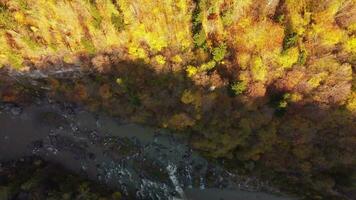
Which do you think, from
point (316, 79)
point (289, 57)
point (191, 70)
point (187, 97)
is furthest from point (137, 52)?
point (316, 79)

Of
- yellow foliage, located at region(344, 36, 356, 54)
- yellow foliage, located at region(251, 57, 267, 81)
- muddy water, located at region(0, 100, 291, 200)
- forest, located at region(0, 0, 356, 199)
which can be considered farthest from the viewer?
muddy water, located at region(0, 100, 291, 200)

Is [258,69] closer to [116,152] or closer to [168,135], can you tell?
[168,135]

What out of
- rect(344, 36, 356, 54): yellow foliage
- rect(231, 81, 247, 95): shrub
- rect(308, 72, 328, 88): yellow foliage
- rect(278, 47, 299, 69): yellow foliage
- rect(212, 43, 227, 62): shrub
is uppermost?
rect(344, 36, 356, 54): yellow foliage

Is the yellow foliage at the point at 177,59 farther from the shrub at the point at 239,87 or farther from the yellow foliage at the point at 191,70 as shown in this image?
the shrub at the point at 239,87

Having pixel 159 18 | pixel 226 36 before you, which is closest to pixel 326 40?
pixel 226 36

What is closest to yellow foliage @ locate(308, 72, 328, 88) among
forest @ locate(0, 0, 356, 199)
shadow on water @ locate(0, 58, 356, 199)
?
forest @ locate(0, 0, 356, 199)

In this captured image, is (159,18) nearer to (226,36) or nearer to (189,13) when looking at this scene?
(189,13)

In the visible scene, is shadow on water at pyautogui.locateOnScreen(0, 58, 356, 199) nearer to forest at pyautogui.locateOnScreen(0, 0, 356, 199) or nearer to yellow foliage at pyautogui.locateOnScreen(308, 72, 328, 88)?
forest at pyautogui.locateOnScreen(0, 0, 356, 199)
